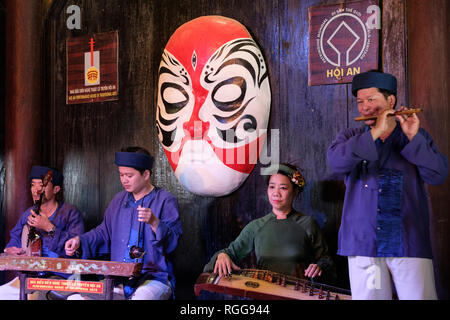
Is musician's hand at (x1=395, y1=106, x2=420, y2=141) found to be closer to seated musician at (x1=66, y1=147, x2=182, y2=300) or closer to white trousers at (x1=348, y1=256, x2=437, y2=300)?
white trousers at (x1=348, y1=256, x2=437, y2=300)

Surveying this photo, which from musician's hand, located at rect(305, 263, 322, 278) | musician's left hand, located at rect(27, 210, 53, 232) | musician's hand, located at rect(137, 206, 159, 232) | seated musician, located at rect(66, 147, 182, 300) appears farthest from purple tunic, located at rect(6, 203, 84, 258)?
musician's hand, located at rect(305, 263, 322, 278)

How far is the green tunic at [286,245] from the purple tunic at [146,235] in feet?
1.27

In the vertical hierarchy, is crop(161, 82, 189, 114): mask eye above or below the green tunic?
above

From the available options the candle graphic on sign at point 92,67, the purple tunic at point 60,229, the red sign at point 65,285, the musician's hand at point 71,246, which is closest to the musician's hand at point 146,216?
the red sign at point 65,285

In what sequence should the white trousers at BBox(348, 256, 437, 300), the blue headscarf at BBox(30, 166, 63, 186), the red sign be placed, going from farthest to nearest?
the blue headscarf at BBox(30, 166, 63, 186)
the red sign
the white trousers at BBox(348, 256, 437, 300)

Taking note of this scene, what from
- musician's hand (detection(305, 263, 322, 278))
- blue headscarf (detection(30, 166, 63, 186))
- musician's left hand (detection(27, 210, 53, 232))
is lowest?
musician's hand (detection(305, 263, 322, 278))

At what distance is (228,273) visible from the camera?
342 cm

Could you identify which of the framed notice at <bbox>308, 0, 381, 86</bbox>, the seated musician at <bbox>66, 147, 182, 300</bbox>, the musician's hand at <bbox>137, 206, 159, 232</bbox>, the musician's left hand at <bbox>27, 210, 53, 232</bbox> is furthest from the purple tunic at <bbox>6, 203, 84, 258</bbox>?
the framed notice at <bbox>308, 0, 381, 86</bbox>

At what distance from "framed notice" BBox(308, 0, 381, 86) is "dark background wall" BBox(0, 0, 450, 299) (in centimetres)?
7

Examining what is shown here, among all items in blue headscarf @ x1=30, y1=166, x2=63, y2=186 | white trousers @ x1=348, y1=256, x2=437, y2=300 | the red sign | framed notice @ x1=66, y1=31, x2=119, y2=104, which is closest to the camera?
white trousers @ x1=348, y1=256, x2=437, y2=300

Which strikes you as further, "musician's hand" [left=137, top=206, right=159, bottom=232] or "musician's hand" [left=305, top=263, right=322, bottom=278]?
"musician's hand" [left=137, top=206, right=159, bottom=232]

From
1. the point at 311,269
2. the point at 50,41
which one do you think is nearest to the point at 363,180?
the point at 311,269

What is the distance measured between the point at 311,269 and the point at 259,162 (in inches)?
45.3

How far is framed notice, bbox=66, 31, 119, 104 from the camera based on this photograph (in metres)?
4.82
